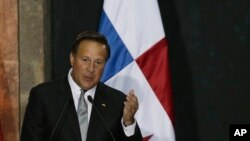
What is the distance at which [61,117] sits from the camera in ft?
7.49

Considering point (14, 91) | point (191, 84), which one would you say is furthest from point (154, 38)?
point (14, 91)

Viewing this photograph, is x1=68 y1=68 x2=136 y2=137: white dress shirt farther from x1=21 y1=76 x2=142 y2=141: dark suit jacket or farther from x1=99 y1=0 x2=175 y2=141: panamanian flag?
x1=99 y1=0 x2=175 y2=141: panamanian flag

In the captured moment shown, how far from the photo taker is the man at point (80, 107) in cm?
226

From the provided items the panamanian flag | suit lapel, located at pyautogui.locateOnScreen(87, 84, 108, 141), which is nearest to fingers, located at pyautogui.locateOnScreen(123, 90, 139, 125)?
suit lapel, located at pyautogui.locateOnScreen(87, 84, 108, 141)

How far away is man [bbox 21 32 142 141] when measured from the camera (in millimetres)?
2262

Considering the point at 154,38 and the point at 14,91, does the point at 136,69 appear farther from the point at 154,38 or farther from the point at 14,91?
the point at 14,91

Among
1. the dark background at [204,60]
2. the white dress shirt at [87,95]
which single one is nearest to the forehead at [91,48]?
the white dress shirt at [87,95]

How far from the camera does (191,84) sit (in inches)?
153

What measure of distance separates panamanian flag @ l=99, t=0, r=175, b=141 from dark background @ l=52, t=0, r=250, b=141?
0.53m

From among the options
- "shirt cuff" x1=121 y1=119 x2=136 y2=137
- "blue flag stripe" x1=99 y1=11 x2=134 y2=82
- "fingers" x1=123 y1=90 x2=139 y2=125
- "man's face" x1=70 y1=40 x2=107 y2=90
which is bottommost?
"shirt cuff" x1=121 y1=119 x2=136 y2=137

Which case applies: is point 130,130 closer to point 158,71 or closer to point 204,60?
point 158,71

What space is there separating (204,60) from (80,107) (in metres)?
1.73

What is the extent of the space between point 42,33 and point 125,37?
0.65m

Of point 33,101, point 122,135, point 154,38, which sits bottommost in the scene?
point 122,135
